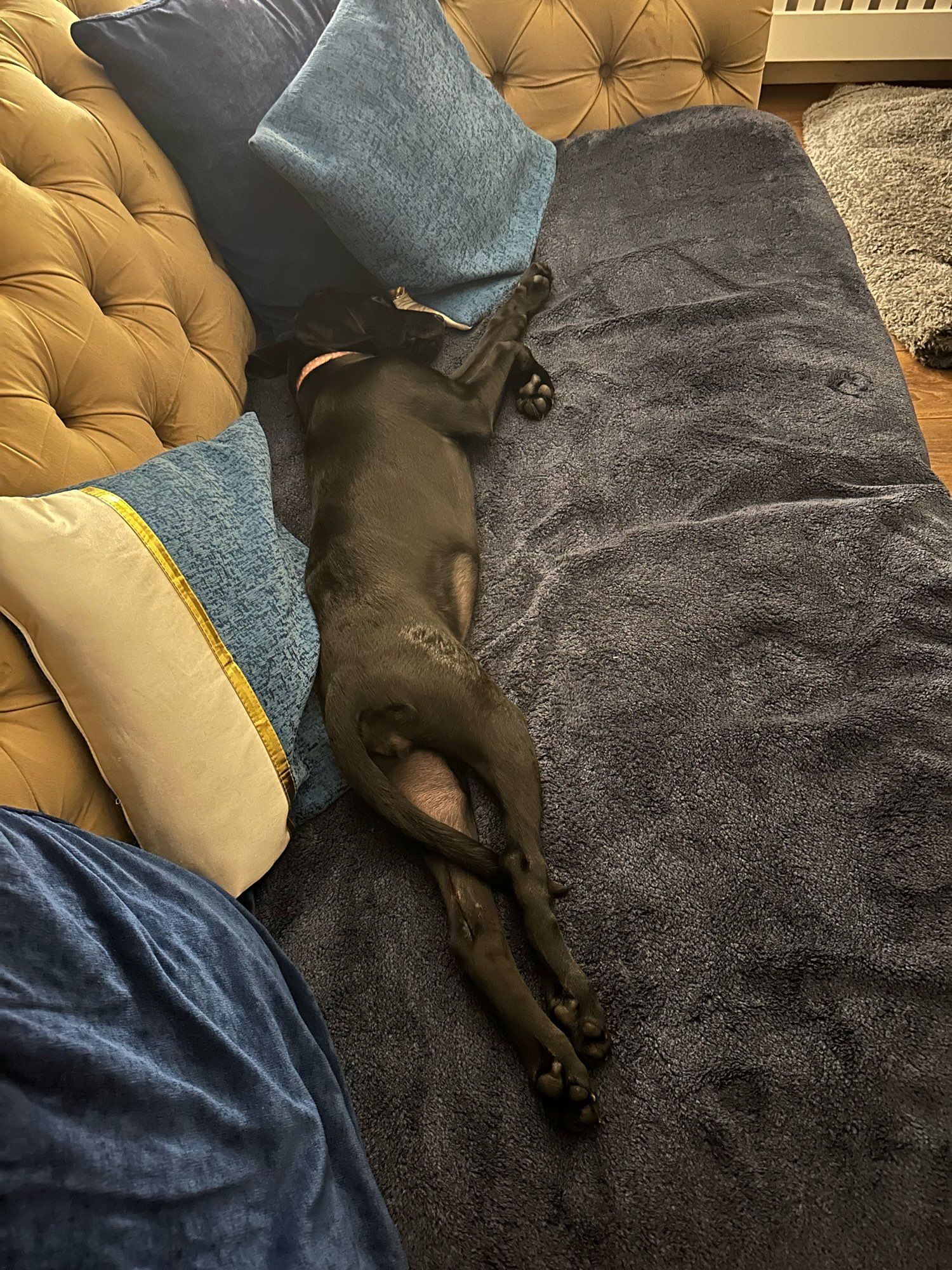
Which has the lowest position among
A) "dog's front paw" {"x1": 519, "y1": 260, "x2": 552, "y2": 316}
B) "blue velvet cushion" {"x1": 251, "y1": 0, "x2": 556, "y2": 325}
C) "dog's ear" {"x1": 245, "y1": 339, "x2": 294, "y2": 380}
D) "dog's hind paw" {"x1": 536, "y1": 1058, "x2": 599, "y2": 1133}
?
"dog's hind paw" {"x1": 536, "y1": 1058, "x2": 599, "y2": 1133}

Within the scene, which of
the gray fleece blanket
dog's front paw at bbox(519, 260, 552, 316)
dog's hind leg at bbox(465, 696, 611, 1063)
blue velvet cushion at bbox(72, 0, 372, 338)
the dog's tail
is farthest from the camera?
dog's front paw at bbox(519, 260, 552, 316)

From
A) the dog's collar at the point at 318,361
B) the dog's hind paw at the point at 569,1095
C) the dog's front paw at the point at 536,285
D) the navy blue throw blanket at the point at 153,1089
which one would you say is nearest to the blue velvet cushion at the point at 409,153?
the dog's front paw at the point at 536,285

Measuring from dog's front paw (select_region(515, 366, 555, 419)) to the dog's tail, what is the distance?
0.68 metres

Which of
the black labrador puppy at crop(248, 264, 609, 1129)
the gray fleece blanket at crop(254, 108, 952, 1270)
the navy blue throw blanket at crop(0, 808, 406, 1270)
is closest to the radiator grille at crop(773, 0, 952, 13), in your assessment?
the gray fleece blanket at crop(254, 108, 952, 1270)

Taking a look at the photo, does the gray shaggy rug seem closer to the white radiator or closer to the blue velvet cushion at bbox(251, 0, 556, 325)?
the white radiator

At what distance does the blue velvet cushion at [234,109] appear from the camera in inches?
58.6

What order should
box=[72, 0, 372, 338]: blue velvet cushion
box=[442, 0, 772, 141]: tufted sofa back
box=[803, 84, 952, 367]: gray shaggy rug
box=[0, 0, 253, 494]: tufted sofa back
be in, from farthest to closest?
box=[803, 84, 952, 367]: gray shaggy rug
box=[442, 0, 772, 141]: tufted sofa back
box=[72, 0, 372, 338]: blue velvet cushion
box=[0, 0, 253, 494]: tufted sofa back

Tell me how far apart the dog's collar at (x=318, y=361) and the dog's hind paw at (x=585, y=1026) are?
115 cm

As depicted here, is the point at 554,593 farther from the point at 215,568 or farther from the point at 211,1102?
the point at 211,1102

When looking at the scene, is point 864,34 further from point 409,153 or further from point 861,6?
point 409,153

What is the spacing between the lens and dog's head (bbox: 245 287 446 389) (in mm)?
1621

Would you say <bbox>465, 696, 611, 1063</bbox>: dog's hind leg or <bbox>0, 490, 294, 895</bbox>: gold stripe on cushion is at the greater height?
<bbox>0, 490, 294, 895</bbox>: gold stripe on cushion

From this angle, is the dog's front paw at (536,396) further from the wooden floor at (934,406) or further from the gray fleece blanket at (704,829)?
the wooden floor at (934,406)

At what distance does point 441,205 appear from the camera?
170 cm
